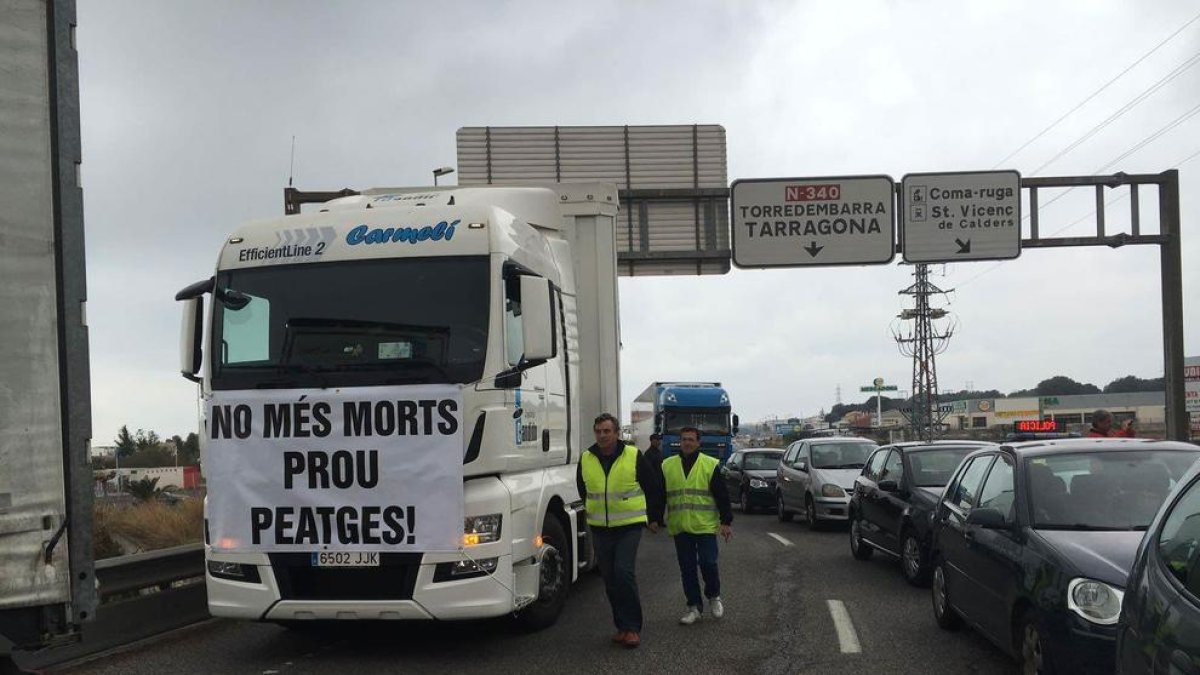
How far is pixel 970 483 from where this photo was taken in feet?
27.3

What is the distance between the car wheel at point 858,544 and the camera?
1334cm

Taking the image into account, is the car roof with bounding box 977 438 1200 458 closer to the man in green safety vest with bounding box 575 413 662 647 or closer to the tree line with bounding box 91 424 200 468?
the man in green safety vest with bounding box 575 413 662 647

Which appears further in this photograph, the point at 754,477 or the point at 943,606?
the point at 754,477

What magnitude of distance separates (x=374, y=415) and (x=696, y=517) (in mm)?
3105

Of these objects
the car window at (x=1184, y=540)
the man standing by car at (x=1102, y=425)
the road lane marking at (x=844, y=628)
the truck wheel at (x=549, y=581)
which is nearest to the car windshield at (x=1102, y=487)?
the road lane marking at (x=844, y=628)

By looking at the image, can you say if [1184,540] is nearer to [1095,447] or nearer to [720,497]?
[1095,447]

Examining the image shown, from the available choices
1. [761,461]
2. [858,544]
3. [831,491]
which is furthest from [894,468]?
[761,461]

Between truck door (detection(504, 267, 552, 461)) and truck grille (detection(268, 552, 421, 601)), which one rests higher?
truck door (detection(504, 267, 552, 461))

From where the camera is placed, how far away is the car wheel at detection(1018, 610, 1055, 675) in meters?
5.88

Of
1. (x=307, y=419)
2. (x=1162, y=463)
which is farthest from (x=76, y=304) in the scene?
(x=1162, y=463)

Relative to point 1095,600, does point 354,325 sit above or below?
above

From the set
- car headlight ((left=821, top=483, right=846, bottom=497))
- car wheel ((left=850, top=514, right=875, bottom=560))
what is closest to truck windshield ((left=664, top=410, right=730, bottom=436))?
car headlight ((left=821, top=483, right=846, bottom=497))

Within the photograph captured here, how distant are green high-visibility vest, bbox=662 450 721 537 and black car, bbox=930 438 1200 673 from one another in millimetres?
1920

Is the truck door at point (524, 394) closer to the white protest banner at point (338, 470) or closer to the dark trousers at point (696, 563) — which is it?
the white protest banner at point (338, 470)
